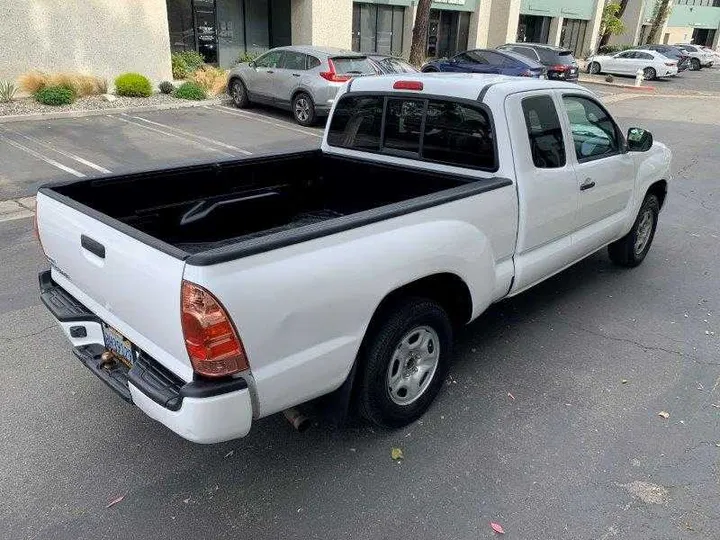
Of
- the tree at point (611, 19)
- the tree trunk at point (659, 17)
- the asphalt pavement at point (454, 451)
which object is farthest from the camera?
the tree trunk at point (659, 17)

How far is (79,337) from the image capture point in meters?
3.03

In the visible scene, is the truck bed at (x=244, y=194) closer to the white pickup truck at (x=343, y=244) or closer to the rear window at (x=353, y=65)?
the white pickup truck at (x=343, y=244)

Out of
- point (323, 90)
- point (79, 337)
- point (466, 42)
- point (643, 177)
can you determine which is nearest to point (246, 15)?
point (323, 90)

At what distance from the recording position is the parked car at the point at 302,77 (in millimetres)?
12836

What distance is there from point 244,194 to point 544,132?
7.02 feet

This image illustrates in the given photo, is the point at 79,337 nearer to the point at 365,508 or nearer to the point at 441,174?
the point at 365,508

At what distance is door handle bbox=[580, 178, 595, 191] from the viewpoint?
4311 millimetres

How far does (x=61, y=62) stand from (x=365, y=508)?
1500 centimetres

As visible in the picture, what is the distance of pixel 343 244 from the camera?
2.59 metres

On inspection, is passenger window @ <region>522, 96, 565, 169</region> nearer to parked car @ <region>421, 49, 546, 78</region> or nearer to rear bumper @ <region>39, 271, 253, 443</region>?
rear bumper @ <region>39, 271, 253, 443</region>

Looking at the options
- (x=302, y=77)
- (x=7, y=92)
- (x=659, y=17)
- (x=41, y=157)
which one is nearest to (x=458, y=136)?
(x=41, y=157)

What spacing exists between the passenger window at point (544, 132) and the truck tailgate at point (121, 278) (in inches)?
101

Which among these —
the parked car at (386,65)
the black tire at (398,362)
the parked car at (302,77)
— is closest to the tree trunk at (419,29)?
the parked car at (386,65)

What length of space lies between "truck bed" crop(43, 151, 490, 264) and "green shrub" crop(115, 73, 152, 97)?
1194cm
